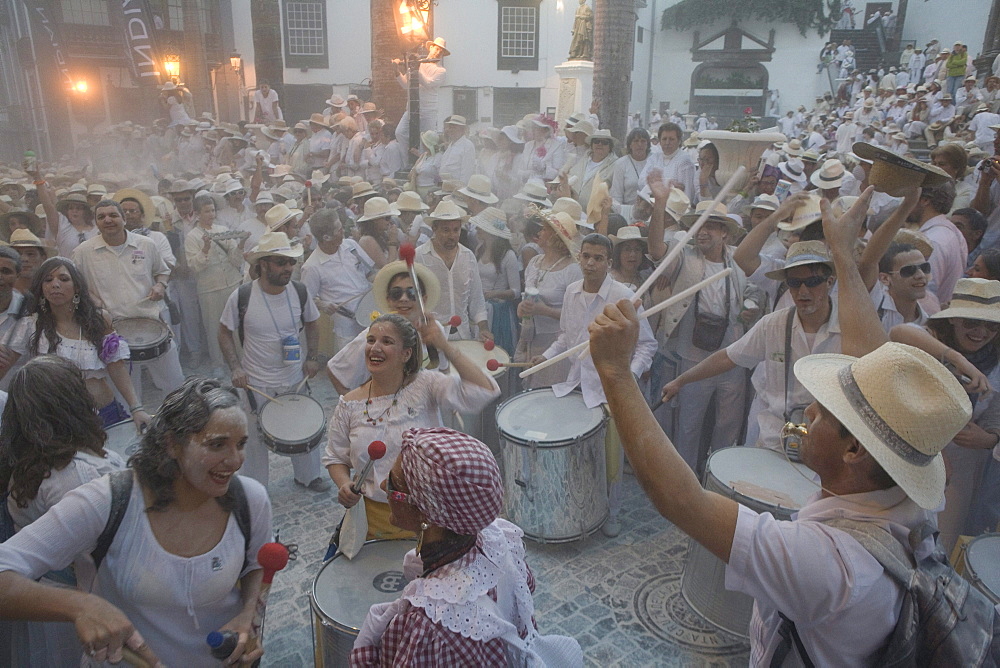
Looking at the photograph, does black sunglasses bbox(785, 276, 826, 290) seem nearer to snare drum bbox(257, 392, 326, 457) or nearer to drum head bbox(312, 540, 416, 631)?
drum head bbox(312, 540, 416, 631)

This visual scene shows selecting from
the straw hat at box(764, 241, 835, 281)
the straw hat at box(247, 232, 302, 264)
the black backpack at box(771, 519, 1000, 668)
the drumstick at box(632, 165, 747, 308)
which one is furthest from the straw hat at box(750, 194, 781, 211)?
the black backpack at box(771, 519, 1000, 668)

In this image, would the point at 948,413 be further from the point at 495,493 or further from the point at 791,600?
the point at 495,493

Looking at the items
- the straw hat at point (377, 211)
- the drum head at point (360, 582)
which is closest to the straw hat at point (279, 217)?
the straw hat at point (377, 211)

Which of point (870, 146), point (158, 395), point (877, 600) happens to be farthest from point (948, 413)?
point (158, 395)

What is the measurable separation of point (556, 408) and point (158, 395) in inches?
221

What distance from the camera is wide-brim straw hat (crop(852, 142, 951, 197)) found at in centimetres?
313

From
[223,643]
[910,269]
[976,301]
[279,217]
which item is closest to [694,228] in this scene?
[223,643]

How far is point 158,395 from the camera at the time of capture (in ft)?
27.1

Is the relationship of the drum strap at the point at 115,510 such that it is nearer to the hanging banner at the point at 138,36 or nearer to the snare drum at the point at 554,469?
the snare drum at the point at 554,469

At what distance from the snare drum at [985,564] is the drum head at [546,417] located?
2.37m

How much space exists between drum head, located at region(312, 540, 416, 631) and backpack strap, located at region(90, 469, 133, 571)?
94 centimetres

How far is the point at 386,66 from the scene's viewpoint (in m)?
18.0

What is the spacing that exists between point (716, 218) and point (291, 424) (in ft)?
13.3

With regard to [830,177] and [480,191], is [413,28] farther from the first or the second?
[830,177]
